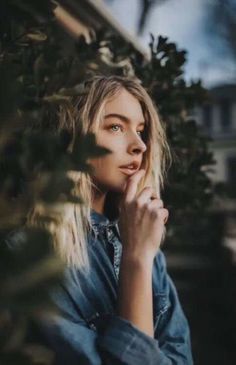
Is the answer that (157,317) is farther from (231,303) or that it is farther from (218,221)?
(218,221)

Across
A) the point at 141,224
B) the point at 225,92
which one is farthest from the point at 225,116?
the point at 141,224

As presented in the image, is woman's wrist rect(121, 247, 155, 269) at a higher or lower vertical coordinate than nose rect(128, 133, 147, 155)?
lower

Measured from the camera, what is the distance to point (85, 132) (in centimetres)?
126

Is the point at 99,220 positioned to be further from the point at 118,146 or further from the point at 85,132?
the point at 85,132

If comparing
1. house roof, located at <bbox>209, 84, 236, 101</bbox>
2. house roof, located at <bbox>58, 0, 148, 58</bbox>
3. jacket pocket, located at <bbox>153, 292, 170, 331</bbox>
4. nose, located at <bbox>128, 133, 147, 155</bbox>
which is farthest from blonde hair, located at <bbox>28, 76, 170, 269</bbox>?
house roof, located at <bbox>209, 84, 236, 101</bbox>

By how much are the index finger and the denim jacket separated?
163 millimetres

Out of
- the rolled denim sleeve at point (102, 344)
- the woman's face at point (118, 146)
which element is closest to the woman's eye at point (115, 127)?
the woman's face at point (118, 146)

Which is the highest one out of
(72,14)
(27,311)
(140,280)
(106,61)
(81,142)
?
(72,14)

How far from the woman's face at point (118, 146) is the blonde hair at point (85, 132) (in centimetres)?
3

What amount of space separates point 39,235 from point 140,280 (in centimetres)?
73

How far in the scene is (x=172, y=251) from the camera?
521 inches

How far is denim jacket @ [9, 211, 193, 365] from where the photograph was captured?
1.25 meters

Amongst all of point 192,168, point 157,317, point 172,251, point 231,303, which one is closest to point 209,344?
point 231,303

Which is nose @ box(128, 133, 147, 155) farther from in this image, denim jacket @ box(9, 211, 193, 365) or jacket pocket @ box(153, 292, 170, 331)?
jacket pocket @ box(153, 292, 170, 331)
